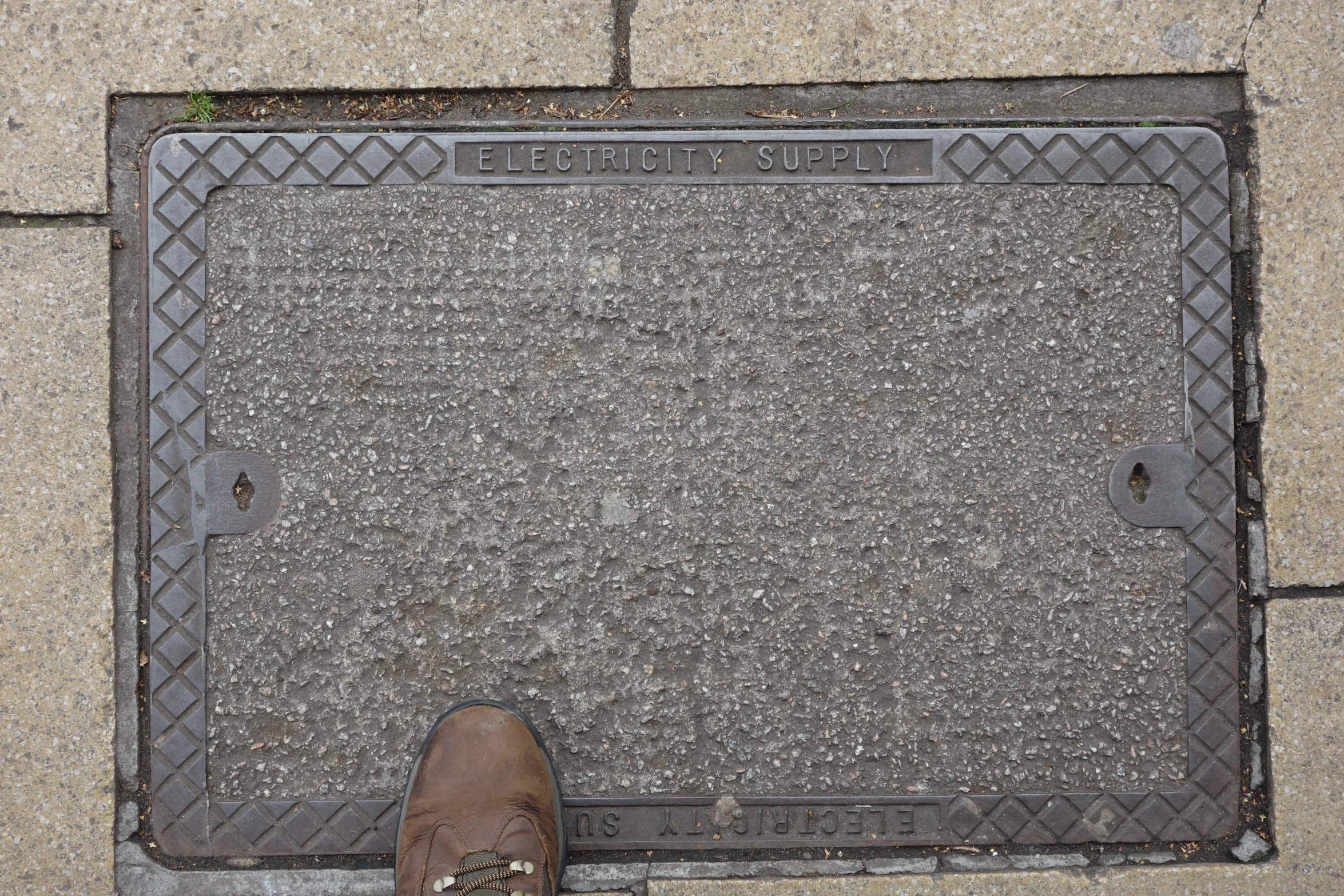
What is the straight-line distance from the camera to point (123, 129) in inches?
81.6

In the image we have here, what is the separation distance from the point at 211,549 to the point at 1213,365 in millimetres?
2676

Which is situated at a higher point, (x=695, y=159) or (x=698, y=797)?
(x=695, y=159)

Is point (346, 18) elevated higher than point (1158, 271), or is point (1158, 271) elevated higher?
point (346, 18)

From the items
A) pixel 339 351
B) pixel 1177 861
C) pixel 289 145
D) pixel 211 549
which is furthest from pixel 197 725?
pixel 1177 861

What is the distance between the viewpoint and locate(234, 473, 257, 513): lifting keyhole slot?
201cm

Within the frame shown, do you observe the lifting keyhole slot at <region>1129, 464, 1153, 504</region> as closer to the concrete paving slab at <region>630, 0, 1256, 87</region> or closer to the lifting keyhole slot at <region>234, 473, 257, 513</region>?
the concrete paving slab at <region>630, 0, 1256, 87</region>

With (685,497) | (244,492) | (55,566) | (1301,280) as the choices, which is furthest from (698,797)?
(1301,280)

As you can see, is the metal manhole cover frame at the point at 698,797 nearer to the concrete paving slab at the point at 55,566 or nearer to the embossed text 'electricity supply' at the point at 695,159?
the embossed text 'electricity supply' at the point at 695,159

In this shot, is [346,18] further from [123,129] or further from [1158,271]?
[1158,271]

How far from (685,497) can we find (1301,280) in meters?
1.74

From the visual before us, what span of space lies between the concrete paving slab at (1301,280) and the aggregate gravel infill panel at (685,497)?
0.29 meters

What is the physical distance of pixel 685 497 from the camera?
203 cm

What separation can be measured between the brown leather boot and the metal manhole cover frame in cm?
9

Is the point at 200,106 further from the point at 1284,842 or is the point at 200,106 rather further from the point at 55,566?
the point at 1284,842
